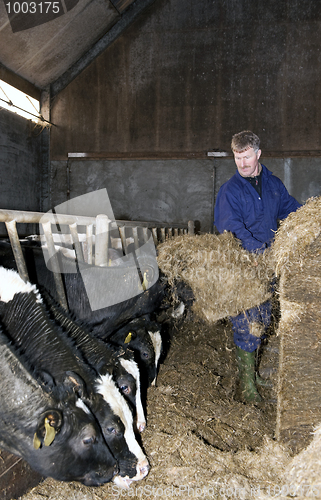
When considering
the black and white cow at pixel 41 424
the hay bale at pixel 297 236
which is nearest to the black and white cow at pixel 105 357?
the black and white cow at pixel 41 424

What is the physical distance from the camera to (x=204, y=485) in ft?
7.86

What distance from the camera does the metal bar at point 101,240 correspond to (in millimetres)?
3934

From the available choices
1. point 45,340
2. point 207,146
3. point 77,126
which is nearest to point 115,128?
point 77,126

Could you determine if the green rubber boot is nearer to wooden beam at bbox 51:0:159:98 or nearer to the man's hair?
the man's hair

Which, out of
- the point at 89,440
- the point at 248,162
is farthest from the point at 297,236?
the point at 89,440

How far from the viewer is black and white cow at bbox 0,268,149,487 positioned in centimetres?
217

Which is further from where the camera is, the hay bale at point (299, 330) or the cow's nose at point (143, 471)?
the hay bale at point (299, 330)

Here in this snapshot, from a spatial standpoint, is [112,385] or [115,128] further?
[115,128]

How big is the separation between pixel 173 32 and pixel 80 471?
1059cm

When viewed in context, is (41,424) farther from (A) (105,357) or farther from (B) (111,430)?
(A) (105,357)

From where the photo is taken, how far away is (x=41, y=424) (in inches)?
75.7

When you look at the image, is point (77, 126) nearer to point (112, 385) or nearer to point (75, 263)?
point (75, 263)

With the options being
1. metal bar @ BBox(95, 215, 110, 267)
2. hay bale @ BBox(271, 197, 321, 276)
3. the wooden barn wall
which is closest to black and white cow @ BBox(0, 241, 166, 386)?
metal bar @ BBox(95, 215, 110, 267)

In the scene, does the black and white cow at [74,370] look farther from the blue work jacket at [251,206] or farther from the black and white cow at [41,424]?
the blue work jacket at [251,206]
